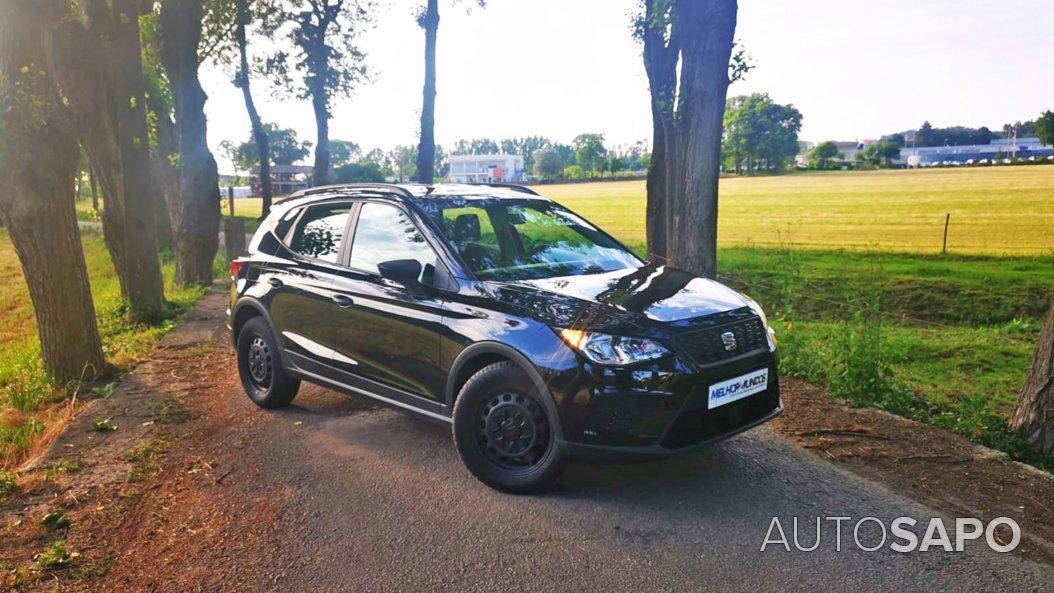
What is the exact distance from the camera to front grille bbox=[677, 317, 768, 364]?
4.12 meters

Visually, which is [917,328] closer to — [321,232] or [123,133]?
[321,232]

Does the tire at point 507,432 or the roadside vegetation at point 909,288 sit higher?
the tire at point 507,432

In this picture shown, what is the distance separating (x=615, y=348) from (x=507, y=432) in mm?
853

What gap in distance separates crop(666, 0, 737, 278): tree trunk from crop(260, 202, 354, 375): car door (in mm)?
3847

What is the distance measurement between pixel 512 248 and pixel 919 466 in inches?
119

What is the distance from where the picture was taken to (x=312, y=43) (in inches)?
1302

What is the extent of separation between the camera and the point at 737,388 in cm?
430

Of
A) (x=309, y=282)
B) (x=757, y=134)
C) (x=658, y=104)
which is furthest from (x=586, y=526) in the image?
(x=757, y=134)

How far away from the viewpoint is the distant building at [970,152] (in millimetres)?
80819

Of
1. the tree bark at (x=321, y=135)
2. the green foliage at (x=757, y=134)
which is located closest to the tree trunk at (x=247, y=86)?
the tree bark at (x=321, y=135)

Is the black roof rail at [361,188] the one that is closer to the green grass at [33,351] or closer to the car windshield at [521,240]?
the car windshield at [521,240]

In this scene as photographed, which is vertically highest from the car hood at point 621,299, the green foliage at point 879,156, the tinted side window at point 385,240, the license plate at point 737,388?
the green foliage at point 879,156

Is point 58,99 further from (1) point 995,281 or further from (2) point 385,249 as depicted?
(1) point 995,281

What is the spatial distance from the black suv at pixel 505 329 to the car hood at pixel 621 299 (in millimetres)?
13
